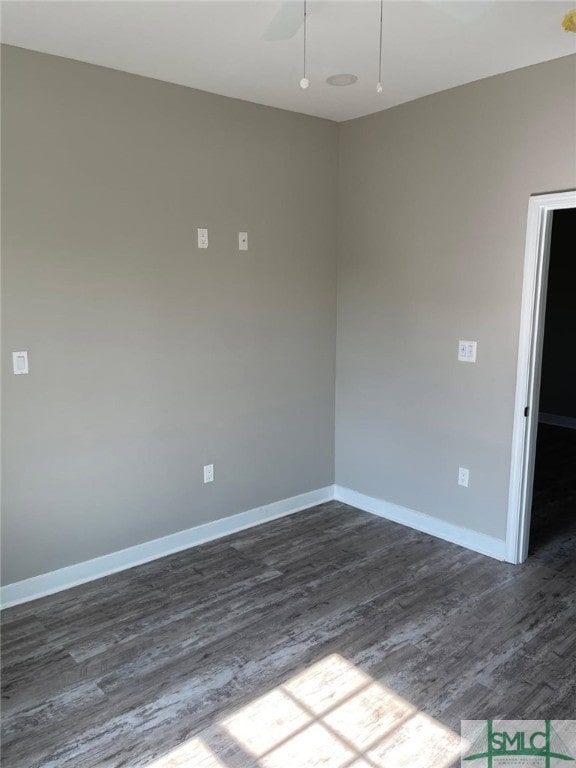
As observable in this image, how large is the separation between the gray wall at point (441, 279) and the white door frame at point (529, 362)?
0.06 metres

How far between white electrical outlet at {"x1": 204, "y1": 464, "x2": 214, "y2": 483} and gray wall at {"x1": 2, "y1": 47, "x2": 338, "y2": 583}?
4cm

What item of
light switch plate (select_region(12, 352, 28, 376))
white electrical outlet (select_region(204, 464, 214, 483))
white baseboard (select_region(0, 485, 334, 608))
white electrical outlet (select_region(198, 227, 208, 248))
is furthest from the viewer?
white electrical outlet (select_region(204, 464, 214, 483))

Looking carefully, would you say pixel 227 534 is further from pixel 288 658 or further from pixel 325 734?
pixel 325 734

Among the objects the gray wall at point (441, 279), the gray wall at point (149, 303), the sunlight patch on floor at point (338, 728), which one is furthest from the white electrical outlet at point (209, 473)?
the sunlight patch on floor at point (338, 728)

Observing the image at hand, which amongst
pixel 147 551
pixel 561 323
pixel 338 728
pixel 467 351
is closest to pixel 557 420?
pixel 561 323

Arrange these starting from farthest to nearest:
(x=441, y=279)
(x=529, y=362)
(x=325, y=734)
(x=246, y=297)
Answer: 1. (x=246, y=297)
2. (x=441, y=279)
3. (x=529, y=362)
4. (x=325, y=734)

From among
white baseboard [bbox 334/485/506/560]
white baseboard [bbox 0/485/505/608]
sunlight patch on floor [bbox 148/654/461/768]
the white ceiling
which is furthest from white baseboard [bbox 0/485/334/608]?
the white ceiling

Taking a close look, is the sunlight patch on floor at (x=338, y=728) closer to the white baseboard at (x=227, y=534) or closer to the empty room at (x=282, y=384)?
the empty room at (x=282, y=384)

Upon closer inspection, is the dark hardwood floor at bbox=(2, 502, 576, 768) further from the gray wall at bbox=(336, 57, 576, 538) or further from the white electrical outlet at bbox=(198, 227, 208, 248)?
the white electrical outlet at bbox=(198, 227, 208, 248)

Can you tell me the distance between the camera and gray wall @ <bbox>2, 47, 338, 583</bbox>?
2809mm

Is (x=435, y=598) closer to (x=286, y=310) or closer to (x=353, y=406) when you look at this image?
(x=353, y=406)

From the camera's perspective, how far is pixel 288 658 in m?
2.51

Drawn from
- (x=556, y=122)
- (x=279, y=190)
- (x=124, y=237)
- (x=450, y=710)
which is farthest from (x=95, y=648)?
(x=556, y=122)

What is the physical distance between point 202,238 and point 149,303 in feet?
1.67
